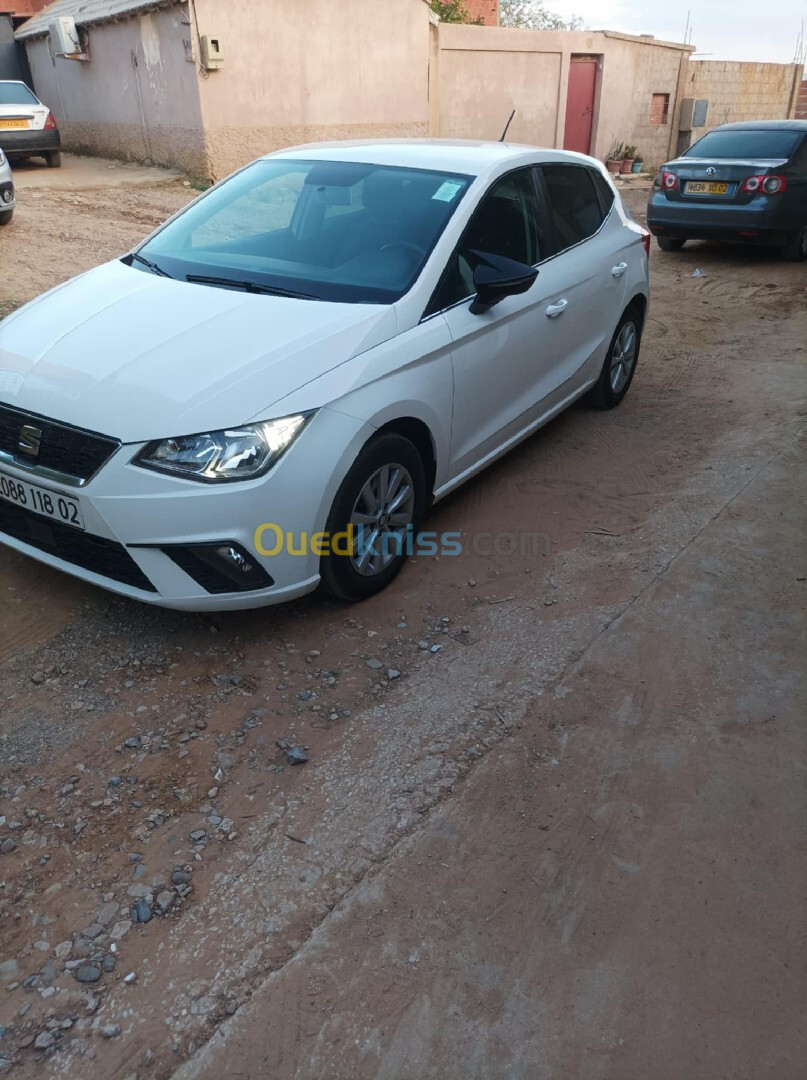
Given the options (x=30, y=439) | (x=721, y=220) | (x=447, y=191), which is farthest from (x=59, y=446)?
(x=721, y=220)

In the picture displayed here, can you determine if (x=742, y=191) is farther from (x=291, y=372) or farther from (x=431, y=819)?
(x=431, y=819)

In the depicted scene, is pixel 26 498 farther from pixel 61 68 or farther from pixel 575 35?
pixel 575 35

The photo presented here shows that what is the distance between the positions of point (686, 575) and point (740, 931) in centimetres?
196

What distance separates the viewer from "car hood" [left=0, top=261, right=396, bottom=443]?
303cm

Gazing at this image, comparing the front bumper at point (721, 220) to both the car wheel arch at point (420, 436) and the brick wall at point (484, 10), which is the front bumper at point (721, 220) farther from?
the brick wall at point (484, 10)

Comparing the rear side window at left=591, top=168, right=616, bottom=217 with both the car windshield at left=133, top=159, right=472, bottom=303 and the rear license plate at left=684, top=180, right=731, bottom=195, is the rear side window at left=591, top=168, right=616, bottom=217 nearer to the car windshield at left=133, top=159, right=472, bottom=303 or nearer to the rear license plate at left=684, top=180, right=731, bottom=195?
the car windshield at left=133, top=159, right=472, bottom=303

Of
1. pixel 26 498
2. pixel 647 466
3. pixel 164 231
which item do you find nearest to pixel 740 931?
pixel 26 498

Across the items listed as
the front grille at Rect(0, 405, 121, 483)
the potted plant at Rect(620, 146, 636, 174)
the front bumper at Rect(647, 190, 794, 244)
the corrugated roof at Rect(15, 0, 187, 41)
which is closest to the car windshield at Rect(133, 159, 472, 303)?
the front grille at Rect(0, 405, 121, 483)

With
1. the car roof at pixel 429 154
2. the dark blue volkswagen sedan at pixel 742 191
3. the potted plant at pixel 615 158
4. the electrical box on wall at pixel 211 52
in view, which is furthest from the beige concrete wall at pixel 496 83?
the car roof at pixel 429 154

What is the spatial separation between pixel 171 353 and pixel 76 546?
0.80 m

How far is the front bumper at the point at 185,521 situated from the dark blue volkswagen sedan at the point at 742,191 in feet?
30.1

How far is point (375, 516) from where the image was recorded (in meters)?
3.61

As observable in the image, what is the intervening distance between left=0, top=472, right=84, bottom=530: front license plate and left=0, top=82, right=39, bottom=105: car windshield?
543 inches

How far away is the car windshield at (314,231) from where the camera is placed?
12.4 feet
